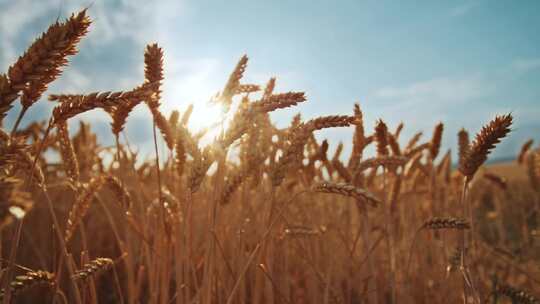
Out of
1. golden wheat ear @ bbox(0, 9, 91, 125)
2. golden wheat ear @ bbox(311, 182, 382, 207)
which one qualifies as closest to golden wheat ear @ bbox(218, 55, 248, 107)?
golden wheat ear @ bbox(311, 182, 382, 207)

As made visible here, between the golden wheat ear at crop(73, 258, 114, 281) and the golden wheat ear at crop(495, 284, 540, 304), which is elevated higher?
the golden wheat ear at crop(73, 258, 114, 281)

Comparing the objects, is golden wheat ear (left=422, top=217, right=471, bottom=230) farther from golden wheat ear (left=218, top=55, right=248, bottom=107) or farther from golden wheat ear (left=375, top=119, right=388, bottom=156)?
golden wheat ear (left=218, top=55, right=248, bottom=107)

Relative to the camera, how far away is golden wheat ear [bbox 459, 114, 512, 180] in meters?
1.24

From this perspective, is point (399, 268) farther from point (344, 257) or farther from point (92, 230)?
point (92, 230)

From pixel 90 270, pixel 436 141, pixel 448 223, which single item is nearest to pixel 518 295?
pixel 448 223

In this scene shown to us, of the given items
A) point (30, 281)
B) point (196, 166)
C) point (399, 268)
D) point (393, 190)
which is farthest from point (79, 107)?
point (399, 268)

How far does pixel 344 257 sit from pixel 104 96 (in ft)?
6.83

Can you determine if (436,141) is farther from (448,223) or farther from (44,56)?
(44,56)

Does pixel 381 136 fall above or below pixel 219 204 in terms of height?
above

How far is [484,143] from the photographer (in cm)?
131

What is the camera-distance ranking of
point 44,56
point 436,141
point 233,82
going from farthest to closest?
point 436,141
point 233,82
point 44,56

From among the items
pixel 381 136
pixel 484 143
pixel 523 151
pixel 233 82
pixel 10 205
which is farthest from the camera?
pixel 523 151

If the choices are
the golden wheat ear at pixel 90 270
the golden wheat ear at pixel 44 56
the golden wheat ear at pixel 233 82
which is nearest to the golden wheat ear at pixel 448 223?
the golden wheat ear at pixel 233 82

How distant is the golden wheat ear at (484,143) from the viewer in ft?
4.06
